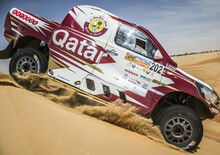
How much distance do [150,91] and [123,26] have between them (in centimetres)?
142

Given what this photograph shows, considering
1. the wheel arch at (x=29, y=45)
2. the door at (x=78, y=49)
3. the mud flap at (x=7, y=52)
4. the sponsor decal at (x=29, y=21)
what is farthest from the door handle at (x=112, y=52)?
the mud flap at (x=7, y=52)

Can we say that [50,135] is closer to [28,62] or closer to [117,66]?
[117,66]

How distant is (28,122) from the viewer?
3775 mm

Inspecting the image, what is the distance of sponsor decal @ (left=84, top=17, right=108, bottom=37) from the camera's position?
648cm

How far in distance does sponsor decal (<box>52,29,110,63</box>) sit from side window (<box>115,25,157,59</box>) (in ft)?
1.44

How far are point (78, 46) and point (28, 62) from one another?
111 centimetres

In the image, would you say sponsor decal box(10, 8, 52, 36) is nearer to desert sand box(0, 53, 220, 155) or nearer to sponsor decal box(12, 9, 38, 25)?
sponsor decal box(12, 9, 38, 25)

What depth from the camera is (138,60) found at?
6223 millimetres

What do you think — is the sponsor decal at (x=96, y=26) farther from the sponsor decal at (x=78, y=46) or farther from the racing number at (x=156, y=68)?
the racing number at (x=156, y=68)

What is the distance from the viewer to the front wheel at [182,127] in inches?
231

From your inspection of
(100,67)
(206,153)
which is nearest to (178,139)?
(206,153)

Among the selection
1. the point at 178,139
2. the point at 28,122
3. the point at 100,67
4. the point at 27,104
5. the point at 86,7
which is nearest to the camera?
the point at 28,122

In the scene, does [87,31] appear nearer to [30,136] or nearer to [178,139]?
[178,139]

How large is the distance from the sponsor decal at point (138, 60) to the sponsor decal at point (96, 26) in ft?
2.43
